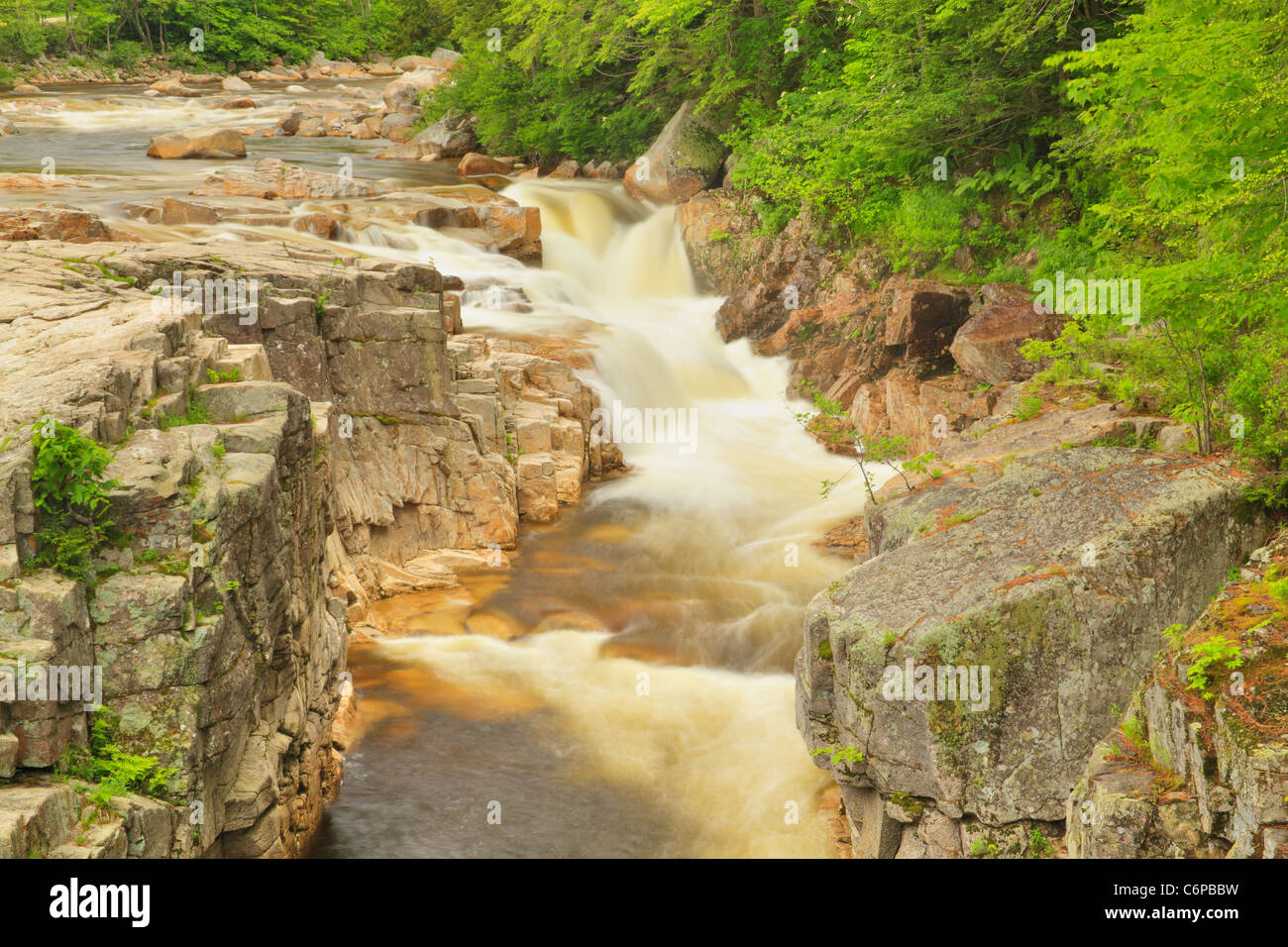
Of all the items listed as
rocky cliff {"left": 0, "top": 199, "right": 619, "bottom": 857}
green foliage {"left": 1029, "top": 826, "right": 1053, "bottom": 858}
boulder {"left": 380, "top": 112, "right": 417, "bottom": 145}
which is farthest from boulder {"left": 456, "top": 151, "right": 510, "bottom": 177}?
green foliage {"left": 1029, "top": 826, "right": 1053, "bottom": 858}

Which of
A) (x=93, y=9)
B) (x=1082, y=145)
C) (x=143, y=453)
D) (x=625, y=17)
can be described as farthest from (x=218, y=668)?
(x=93, y=9)

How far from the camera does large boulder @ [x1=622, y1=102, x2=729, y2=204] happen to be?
27969mm

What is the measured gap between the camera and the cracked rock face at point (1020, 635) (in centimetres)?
771

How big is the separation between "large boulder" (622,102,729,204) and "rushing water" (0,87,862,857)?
478 centimetres

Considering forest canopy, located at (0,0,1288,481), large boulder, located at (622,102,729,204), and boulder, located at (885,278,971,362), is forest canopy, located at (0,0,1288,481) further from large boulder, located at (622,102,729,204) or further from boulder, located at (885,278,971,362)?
boulder, located at (885,278,971,362)

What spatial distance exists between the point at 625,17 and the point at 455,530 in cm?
1696

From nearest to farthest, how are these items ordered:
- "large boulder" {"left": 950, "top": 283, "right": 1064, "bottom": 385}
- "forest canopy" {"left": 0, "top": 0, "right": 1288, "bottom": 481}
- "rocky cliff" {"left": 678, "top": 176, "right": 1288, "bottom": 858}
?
"rocky cliff" {"left": 678, "top": 176, "right": 1288, "bottom": 858}, "forest canopy" {"left": 0, "top": 0, "right": 1288, "bottom": 481}, "large boulder" {"left": 950, "top": 283, "right": 1064, "bottom": 385}

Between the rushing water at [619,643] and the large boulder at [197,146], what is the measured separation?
5661 millimetres

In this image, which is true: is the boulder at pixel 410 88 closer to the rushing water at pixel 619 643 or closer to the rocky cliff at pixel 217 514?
the rushing water at pixel 619 643

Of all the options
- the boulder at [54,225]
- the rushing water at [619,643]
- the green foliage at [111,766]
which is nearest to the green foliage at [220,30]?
the rushing water at [619,643]

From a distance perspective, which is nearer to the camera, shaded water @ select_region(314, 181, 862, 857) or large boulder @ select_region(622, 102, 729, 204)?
shaded water @ select_region(314, 181, 862, 857)

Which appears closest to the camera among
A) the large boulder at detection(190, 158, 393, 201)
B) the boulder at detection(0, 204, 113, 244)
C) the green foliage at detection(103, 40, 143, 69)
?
the boulder at detection(0, 204, 113, 244)

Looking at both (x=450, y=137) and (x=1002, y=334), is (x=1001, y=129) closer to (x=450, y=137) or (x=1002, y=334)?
(x=1002, y=334)

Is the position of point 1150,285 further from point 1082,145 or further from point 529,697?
point 1082,145
